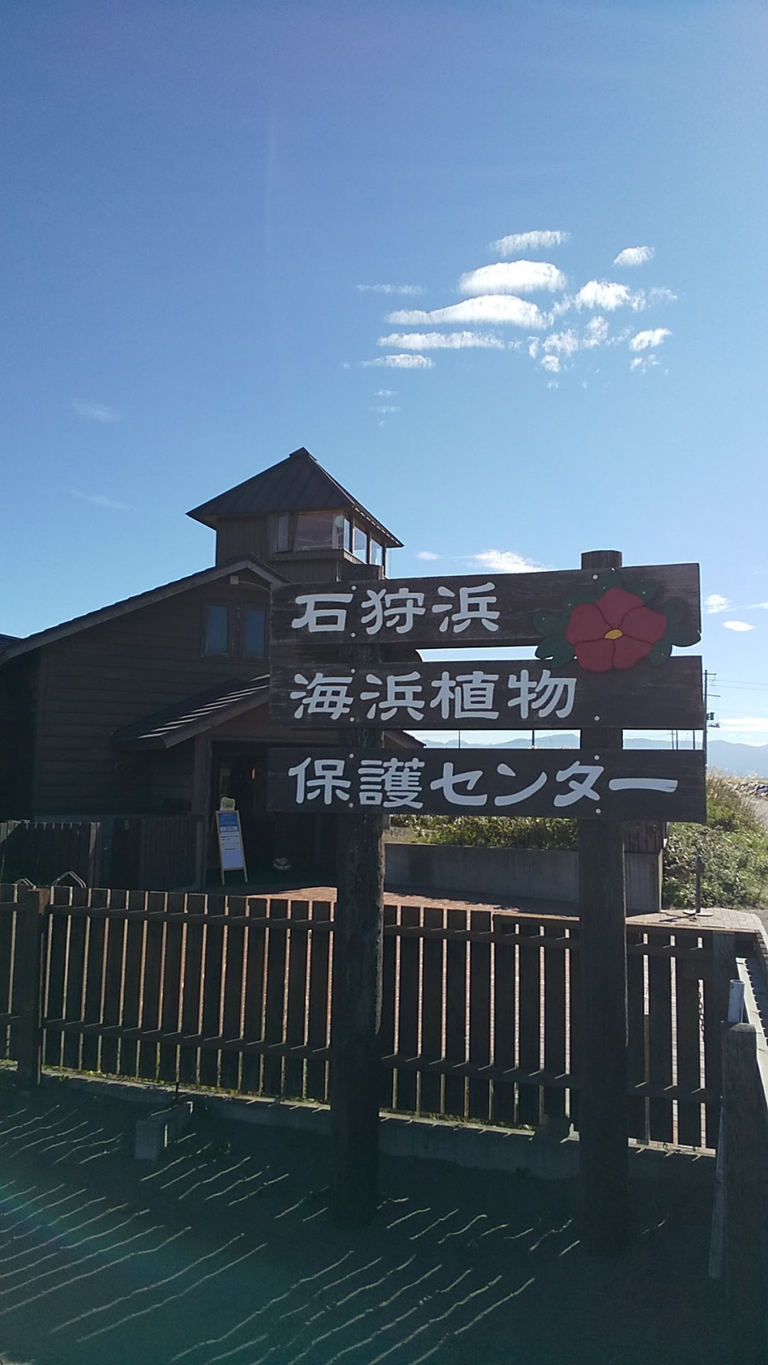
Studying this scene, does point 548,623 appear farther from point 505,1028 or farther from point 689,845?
point 689,845

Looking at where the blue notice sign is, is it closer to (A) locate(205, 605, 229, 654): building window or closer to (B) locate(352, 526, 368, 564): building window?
(A) locate(205, 605, 229, 654): building window

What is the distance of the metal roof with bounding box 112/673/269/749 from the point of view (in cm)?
1590

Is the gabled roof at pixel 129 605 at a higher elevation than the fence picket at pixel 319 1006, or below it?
higher

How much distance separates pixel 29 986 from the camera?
6.34 m

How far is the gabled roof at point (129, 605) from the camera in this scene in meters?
17.1

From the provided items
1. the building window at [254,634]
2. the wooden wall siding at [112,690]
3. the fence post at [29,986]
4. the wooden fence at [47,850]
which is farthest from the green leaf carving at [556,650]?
the building window at [254,634]

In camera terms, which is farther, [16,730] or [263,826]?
[263,826]

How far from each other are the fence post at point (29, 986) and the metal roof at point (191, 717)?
30.4ft

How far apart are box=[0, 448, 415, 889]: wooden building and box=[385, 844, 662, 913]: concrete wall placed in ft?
9.61

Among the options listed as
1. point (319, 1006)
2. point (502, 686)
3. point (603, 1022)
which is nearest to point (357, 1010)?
point (319, 1006)

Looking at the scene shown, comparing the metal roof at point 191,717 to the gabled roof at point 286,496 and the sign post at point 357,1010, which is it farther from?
the sign post at point 357,1010

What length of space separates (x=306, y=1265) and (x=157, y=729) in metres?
12.9

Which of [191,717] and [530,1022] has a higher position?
[191,717]

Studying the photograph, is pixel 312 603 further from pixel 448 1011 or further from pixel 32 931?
pixel 32 931
